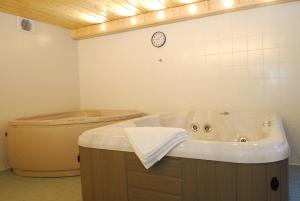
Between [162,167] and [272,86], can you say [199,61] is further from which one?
[162,167]

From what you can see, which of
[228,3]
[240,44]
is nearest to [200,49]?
[240,44]

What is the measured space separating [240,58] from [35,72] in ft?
8.98

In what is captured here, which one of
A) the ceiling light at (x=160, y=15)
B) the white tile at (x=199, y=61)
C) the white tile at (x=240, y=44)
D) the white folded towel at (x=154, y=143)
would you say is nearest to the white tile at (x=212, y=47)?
the white tile at (x=199, y=61)

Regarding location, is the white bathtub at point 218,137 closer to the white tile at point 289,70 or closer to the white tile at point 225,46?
the white tile at point 289,70

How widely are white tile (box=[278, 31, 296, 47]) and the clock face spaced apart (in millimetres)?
1409

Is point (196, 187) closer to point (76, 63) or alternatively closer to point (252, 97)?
point (252, 97)

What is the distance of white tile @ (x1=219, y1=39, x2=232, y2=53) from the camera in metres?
2.90

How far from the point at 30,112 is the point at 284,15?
133 inches

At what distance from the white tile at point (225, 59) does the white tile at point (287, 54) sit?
1.78 ft

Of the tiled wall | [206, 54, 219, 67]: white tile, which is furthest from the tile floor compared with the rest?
[206, 54, 219, 67]: white tile

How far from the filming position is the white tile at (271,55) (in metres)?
2.68

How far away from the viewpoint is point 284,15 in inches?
104

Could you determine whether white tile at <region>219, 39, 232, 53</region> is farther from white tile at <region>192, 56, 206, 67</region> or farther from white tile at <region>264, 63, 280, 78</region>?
white tile at <region>264, 63, 280, 78</region>

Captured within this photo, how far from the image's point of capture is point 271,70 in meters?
2.72
